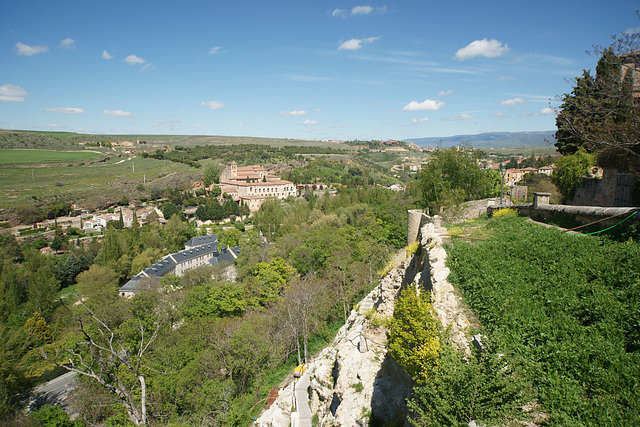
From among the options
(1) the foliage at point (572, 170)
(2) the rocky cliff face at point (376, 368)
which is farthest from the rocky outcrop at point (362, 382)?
(1) the foliage at point (572, 170)

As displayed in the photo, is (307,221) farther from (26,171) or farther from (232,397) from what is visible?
(26,171)

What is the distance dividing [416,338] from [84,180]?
119 m

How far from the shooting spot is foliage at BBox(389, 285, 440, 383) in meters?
7.39

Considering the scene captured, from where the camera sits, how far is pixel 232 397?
2098cm

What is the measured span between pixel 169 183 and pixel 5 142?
78200mm

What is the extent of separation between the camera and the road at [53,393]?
25856 mm

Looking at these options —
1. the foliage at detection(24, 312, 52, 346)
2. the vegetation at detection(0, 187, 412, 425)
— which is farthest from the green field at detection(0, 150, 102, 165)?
the foliage at detection(24, 312, 52, 346)

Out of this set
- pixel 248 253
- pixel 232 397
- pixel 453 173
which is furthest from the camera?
pixel 248 253

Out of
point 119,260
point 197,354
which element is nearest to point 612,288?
point 197,354

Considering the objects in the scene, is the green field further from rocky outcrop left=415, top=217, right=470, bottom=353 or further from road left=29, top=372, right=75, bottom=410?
rocky outcrop left=415, top=217, right=470, bottom=353

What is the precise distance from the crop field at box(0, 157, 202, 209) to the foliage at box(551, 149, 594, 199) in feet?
323

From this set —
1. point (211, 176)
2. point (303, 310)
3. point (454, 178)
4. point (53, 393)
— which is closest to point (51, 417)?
point (53, 393)

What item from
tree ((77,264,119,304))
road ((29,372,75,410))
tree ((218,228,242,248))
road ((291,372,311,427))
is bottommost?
road ((29,372,75,410))

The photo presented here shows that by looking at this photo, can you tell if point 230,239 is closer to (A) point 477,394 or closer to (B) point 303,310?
(B) point 303,310
